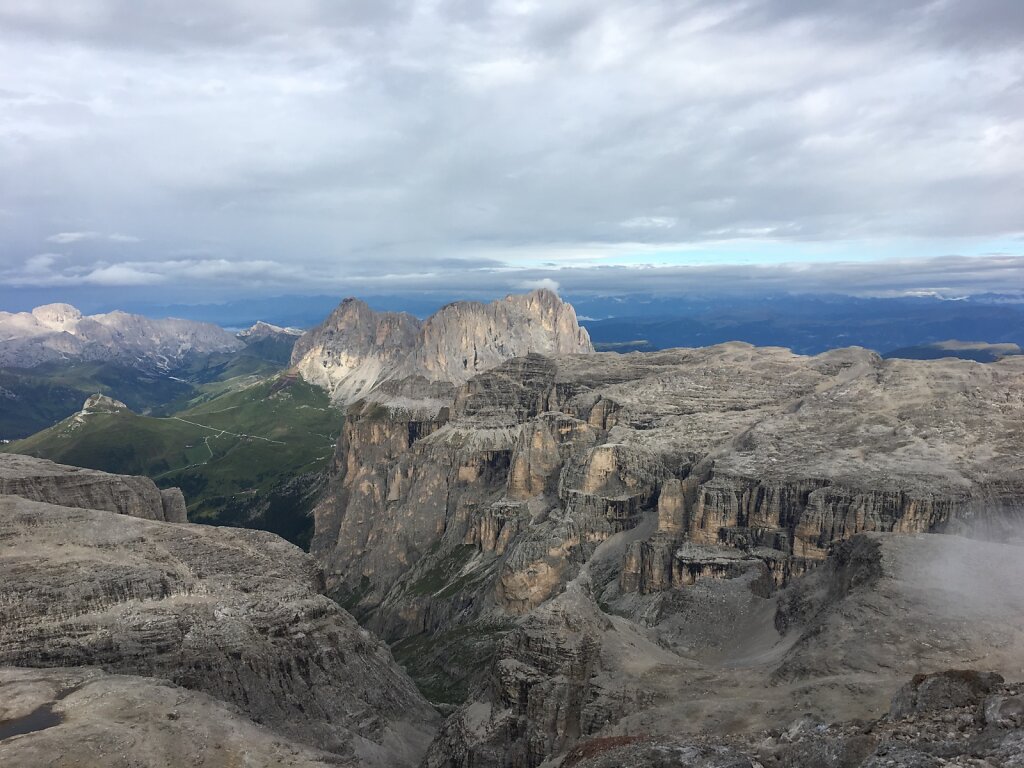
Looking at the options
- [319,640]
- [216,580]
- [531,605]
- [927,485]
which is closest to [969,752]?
[319,640]

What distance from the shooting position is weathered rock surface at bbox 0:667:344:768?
57.6 m

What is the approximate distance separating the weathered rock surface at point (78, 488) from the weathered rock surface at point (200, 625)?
14.8m

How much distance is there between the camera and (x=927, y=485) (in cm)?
11788

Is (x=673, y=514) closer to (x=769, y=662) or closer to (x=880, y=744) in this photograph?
(x=769, y=662)

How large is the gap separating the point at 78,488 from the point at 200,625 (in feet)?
126

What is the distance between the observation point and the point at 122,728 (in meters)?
62.5

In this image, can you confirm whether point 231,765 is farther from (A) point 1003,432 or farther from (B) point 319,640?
(A) point 1003,432

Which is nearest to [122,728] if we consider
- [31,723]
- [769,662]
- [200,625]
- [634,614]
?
[31,723]

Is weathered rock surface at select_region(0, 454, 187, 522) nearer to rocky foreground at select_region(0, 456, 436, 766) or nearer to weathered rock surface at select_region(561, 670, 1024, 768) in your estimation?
rocky foreground at select_region(0, 456, 436, 766)

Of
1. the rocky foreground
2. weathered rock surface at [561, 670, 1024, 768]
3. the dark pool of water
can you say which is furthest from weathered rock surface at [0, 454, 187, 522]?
weathered rock surface at [561, 670, 1024, 768]

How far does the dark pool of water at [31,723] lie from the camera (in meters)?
60.3

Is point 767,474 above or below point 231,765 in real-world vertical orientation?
above

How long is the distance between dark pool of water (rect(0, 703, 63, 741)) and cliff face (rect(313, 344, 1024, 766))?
37154mm

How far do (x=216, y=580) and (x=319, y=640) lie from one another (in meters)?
16.1
